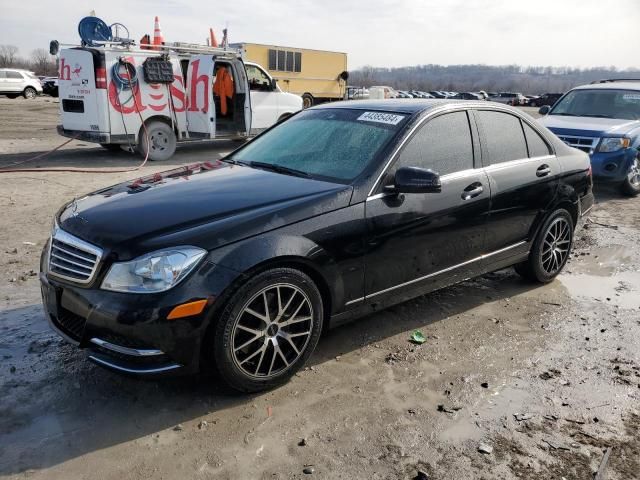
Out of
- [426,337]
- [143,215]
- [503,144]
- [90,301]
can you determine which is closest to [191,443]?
[90,301]

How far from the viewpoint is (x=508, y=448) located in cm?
284

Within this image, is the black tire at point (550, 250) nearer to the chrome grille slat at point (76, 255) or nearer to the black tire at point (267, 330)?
the black tire at point (267, 330)

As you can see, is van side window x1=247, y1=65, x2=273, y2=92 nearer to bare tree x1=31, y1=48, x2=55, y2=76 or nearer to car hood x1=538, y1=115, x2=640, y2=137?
car hood x1=538, y1=115, x2=640, y2=137

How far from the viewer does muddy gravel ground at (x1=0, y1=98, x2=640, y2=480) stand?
2.69m

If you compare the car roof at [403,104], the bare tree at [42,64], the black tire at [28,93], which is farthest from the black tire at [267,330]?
the bare tree at [42,64]

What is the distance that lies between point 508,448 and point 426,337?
128 centimetres

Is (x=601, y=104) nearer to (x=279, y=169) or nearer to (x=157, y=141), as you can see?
(x=279, y=169)

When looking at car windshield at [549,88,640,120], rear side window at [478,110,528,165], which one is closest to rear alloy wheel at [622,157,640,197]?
car windshield at [549,88,640,120]

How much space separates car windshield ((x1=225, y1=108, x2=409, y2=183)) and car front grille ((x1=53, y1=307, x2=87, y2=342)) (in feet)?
5.52

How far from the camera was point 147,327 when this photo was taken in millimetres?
2775

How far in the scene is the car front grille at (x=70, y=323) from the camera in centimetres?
299

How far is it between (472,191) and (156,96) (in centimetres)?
886

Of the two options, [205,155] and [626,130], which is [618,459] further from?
[205,155]

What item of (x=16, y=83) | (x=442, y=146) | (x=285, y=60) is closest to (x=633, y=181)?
Answer: (x=442, y=146)
